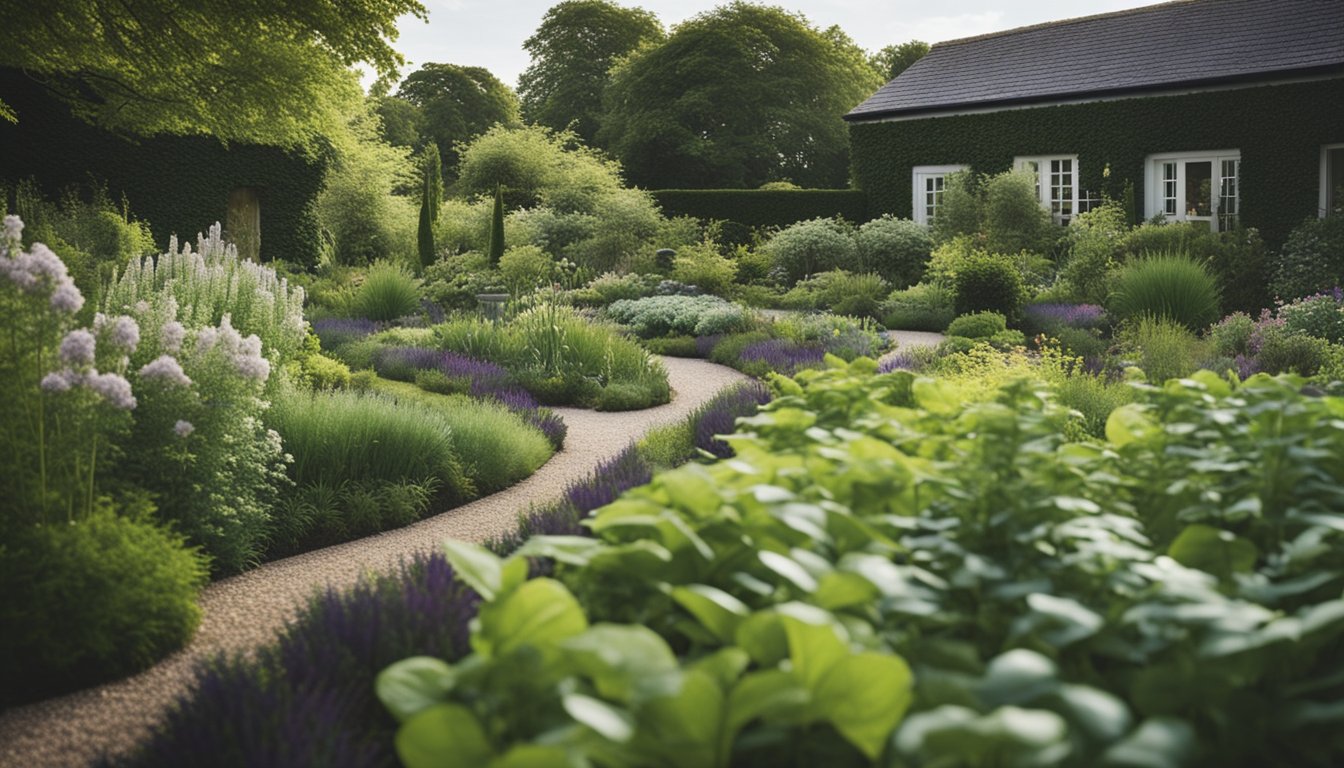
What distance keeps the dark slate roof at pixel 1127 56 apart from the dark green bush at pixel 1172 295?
28.1 ft

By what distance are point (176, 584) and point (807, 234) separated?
684 inches

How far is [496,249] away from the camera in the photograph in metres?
19.2

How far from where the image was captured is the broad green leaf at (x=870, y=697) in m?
1.32

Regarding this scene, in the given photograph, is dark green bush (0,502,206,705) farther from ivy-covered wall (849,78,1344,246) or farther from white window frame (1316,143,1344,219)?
white window frame (1316,143,1344,219)

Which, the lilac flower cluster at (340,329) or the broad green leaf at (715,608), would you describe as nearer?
the broad green leaf at (715,608)

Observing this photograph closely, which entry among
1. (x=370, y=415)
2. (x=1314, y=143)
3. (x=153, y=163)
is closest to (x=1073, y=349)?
(x=370, y=415)

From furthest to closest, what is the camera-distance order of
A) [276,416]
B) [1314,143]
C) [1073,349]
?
[1314,143]
[1073,349]
[276,416]

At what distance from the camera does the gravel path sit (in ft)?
9.77

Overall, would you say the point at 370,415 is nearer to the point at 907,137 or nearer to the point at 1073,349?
the point at 1073,349

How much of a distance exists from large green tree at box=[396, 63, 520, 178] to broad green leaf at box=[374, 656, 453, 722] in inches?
1775

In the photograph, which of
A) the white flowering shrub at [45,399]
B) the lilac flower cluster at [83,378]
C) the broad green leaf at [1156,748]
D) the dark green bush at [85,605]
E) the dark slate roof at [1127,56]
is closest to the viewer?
the broad green leaf at [1156,748]

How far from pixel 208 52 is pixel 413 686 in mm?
11663

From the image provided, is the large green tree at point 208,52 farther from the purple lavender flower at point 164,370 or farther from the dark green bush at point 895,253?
the dark green bush at point 895,253

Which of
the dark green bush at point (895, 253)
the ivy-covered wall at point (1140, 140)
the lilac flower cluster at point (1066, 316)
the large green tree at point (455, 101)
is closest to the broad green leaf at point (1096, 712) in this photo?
the lilac flower cluster at point (1066, 316)
